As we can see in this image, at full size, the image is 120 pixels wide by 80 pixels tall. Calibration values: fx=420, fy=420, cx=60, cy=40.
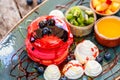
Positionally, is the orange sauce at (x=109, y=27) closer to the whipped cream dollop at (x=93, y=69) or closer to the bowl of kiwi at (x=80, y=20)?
the bowl of kiwi at (x=80, y=20)

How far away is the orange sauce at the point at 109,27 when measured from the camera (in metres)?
1.76

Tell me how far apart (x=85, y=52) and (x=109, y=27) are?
0.17 metres

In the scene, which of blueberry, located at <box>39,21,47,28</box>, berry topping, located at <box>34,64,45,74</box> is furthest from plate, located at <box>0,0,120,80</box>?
blueberry, located at <box>39,21,47,28</box>

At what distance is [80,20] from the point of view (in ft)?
5.74

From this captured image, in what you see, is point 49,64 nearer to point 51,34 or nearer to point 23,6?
point 51,34

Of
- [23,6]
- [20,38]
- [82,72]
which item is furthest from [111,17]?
[23,6]

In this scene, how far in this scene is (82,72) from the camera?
1.69 meters

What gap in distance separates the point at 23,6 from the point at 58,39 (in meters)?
0.65

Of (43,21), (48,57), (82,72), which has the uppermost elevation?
(43,21)

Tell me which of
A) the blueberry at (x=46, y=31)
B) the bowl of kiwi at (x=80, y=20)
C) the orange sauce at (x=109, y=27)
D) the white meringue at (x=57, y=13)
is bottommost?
the orange sauce at (x=109, y=27)

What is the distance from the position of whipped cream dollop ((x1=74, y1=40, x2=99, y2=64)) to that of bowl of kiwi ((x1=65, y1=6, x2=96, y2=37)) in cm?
6

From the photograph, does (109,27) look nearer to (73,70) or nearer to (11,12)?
(73,70)

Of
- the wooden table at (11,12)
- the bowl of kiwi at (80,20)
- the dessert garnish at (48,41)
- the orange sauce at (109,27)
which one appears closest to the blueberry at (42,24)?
the dessert garnish at (48,41)

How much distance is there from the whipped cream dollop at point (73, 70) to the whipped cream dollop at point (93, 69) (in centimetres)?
2
